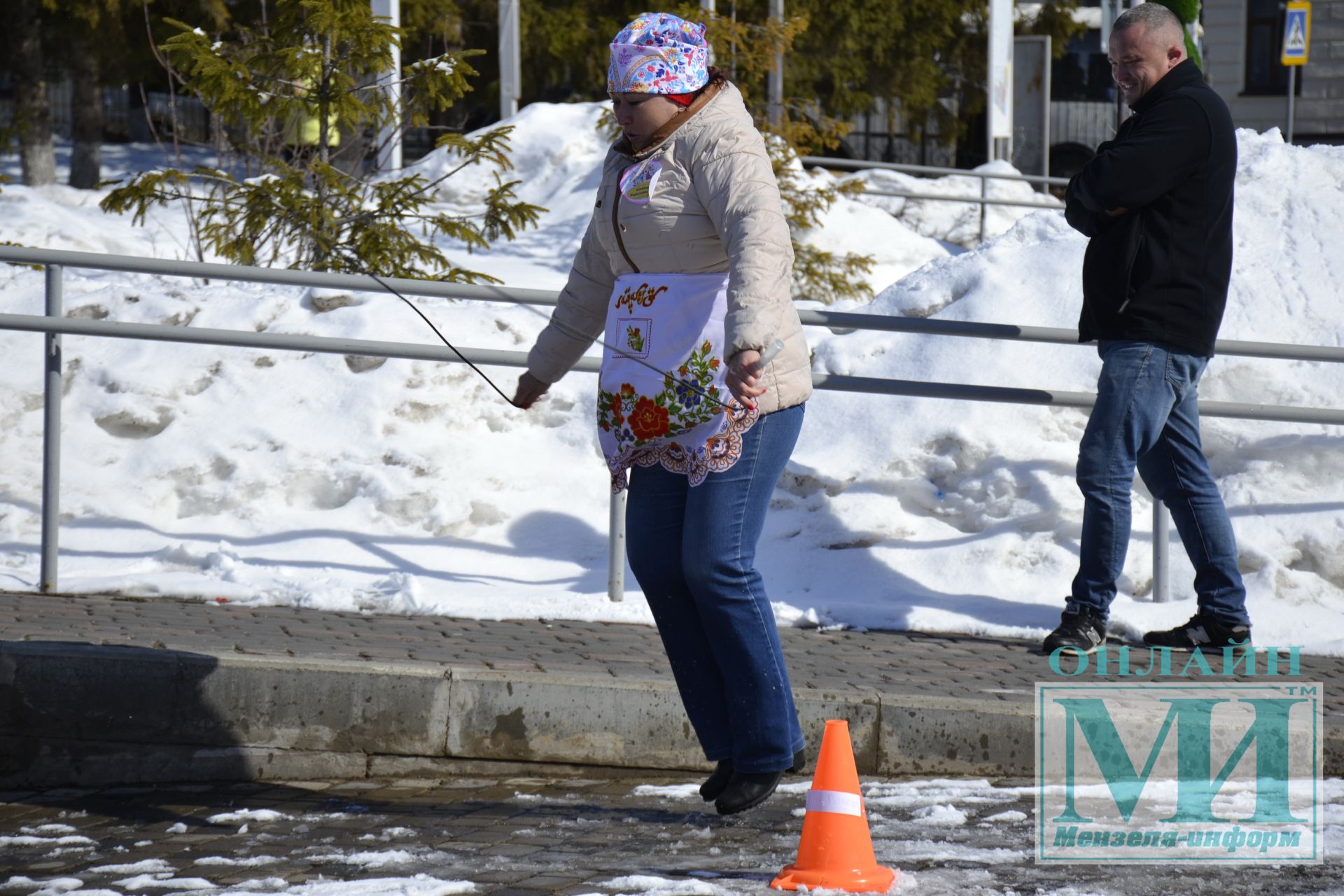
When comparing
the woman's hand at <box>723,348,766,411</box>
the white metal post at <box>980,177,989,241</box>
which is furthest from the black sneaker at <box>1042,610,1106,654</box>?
the white metal post at <box>980,177,989,241</box>

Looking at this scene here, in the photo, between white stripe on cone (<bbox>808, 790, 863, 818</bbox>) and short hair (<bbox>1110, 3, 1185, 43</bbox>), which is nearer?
white stripe on cone (<bbox>808, 790, 863, 818</bbox>)

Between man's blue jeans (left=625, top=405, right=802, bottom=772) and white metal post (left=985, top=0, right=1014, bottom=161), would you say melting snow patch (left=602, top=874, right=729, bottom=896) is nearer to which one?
man's blue jeans (left=625, top=405, right=802, bottom=772)

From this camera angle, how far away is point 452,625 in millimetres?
5352

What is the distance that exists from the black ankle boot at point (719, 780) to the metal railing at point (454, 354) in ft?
6.08

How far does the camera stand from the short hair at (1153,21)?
16.0 feet

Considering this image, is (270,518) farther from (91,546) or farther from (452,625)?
(452,625)

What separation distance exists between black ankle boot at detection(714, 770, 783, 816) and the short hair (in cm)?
272

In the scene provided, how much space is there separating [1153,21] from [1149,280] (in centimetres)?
82

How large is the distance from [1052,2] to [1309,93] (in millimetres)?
4658

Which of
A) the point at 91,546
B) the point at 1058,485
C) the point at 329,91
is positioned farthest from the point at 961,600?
the point at 329,91

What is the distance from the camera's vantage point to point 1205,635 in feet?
16.7

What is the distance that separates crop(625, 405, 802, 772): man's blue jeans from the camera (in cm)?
354

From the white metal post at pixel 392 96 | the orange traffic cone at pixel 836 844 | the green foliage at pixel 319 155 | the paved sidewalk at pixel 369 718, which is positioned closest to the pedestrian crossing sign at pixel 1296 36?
the white metal post at pixel 392 96

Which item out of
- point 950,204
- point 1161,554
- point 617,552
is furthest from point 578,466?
point 950,204
